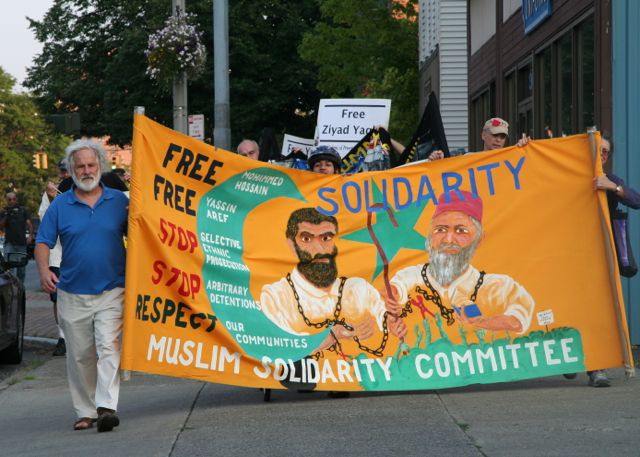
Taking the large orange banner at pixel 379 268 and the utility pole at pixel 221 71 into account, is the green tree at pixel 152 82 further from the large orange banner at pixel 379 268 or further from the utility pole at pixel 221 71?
the large orange banner at pixel 379 268

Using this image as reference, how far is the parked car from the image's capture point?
12852 mm

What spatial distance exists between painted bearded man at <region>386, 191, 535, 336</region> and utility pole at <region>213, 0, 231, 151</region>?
1171cm

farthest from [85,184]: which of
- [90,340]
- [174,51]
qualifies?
[174,51]

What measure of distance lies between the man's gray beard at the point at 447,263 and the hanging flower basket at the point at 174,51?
12.7m

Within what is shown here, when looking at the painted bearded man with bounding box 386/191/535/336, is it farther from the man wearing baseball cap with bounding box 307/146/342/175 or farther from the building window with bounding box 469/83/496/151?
the building window with bounding box 469/83/496/151

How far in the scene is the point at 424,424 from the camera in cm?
820

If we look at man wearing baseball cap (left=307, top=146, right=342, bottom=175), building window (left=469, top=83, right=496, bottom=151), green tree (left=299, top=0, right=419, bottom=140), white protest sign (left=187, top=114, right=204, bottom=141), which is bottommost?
man wearing baseball cap (left=307, top=146, right=342, bottom=175)

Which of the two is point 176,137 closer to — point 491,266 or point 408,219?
point 408,219

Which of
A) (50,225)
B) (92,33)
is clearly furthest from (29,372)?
(92,33)

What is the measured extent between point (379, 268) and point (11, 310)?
490cm

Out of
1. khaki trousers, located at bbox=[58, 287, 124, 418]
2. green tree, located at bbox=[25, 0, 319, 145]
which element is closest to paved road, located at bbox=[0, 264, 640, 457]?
khaki trousers, located at bbox=[58, 287, 124, 418]

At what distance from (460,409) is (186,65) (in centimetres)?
1391

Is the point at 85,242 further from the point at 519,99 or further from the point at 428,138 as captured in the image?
the point at 519,99

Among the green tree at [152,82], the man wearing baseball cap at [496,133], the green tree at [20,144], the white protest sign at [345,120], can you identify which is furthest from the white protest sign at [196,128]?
the green tree at [20,144]
